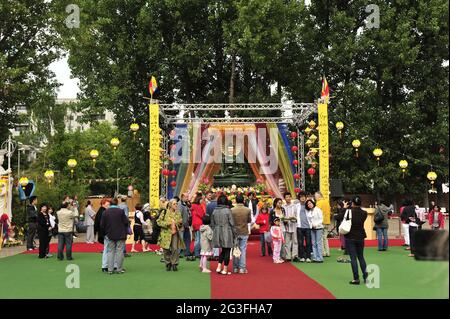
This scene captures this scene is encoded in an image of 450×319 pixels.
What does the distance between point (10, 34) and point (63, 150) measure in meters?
12.2

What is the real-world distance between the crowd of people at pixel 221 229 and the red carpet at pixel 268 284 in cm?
53

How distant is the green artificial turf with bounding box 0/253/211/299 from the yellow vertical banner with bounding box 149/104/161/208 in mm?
5807

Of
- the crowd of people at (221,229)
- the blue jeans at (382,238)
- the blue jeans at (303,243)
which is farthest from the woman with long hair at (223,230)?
the blue jeans at (382,238)

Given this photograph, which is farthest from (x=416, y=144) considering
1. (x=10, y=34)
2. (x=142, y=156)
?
(x=10, y=34)

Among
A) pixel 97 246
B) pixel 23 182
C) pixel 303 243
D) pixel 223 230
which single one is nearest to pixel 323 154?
pixel 303 243

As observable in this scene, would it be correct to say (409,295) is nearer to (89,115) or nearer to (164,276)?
(164,276)

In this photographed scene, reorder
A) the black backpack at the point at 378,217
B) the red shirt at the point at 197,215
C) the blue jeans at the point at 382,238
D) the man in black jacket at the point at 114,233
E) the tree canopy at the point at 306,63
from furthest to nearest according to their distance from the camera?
the tree canopy at the point at 306,63
the black backpack at the point at 378,217
the blue jeans at the point at 382,238
the red shirt at the point at 197,215
the man in black jacket at the point at 114,233

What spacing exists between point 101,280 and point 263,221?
476 cm

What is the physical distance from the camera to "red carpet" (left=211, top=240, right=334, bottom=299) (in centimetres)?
808

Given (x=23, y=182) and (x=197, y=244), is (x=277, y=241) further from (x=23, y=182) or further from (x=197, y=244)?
(x=23, y=182)

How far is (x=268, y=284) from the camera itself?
9.22 m

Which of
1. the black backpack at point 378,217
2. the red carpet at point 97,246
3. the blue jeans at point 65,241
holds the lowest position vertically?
the red carpet at point 97,246

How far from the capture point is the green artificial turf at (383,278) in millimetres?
7871

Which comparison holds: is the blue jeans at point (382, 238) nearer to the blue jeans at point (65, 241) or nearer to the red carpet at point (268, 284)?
the red carpet at point (268, 284)
